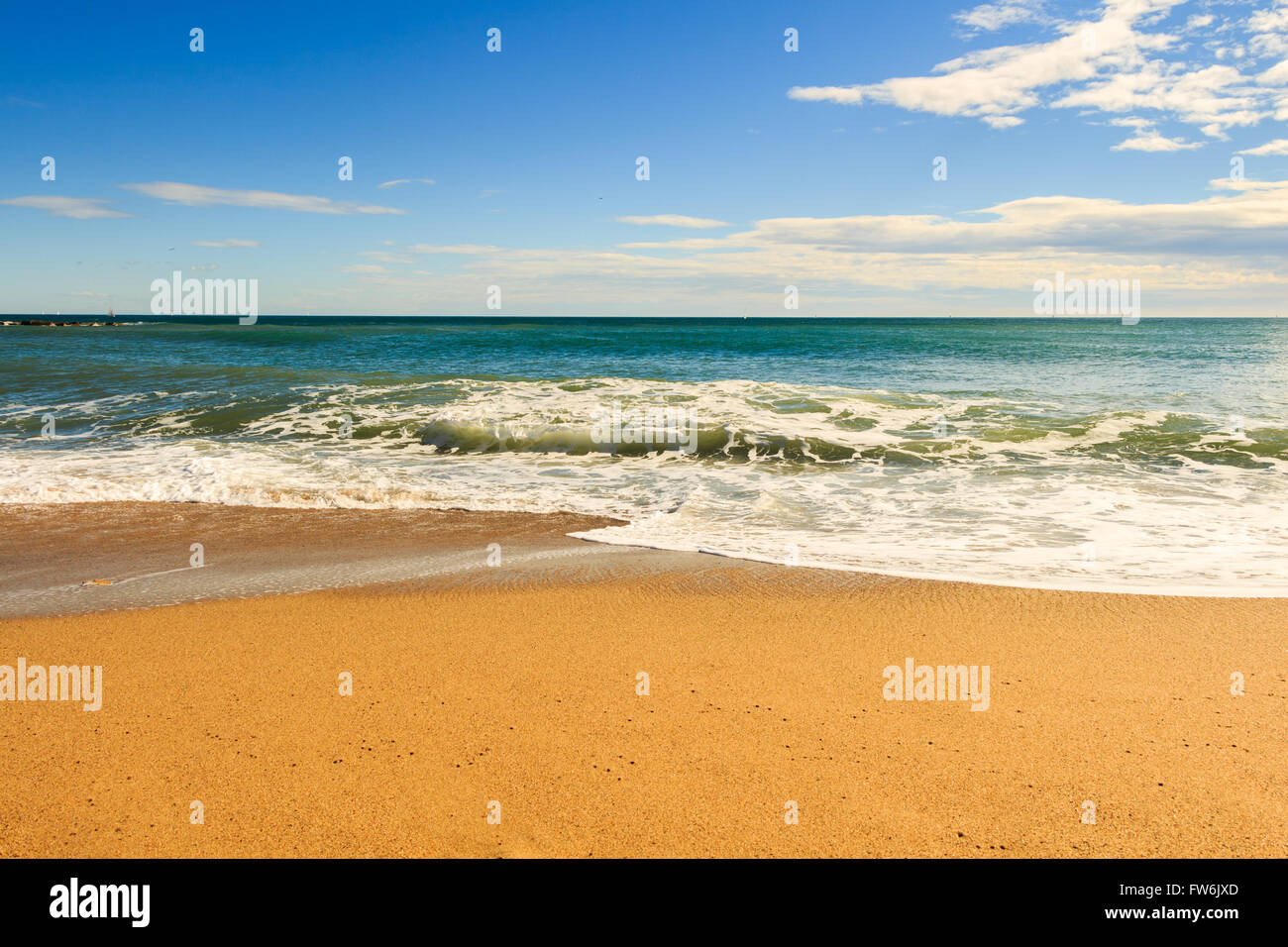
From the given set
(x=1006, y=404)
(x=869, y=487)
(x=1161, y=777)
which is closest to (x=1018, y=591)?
(x=1161, y=777)

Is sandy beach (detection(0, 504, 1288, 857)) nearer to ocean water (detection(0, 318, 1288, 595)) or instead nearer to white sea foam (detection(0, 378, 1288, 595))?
white sea foam (detection(0, 378, 1288, 595))

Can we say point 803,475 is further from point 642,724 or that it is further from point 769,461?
point 642,724

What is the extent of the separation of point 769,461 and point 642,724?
28.8 feet

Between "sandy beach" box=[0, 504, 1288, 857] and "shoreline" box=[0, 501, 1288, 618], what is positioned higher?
"shoreline" box=[0, 501, 1288, 618]

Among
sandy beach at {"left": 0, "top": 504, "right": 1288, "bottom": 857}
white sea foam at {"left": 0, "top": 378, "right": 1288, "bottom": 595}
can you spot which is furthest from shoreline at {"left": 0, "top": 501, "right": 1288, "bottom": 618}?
white sea foam at {"left": 0, "top": 378, "right": 1288, "bottom": 595}

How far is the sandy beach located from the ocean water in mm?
1415

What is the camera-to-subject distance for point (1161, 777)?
317cm

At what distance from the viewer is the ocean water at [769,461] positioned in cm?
709

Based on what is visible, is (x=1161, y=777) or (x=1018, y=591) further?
(x=1018, y=591)

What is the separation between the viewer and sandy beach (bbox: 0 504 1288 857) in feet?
9.36

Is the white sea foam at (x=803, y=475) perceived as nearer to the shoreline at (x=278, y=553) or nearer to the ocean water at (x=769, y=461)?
the ocean water at (x=769, y=461)

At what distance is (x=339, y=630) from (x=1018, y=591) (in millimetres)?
4649
